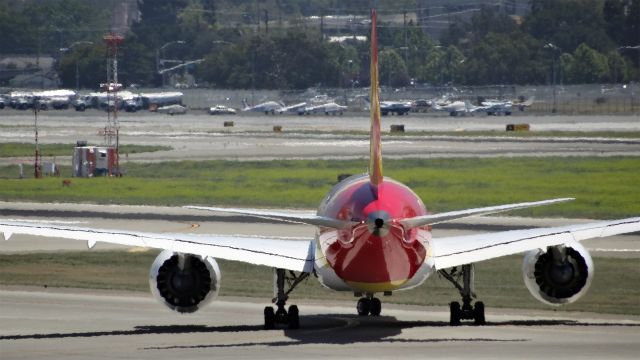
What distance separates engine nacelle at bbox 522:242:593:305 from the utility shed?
67.6 m

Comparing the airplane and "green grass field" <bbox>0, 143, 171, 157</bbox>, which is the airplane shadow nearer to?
the airplane

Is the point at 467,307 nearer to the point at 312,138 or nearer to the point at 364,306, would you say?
the point at 364,306

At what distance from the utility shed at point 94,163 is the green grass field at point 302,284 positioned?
144ft

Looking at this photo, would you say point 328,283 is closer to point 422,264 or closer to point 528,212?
point 422,264

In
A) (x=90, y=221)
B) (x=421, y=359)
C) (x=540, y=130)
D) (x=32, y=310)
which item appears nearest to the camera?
(x=421, y=359)

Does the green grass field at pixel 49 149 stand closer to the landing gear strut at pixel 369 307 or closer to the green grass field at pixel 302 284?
the green grass field at pixel 302 284

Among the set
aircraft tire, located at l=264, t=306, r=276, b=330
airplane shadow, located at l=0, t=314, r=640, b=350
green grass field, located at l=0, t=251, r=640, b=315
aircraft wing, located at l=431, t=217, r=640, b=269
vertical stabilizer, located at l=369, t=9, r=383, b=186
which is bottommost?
green grass field, located at l=0, t=251, r=640, b=315

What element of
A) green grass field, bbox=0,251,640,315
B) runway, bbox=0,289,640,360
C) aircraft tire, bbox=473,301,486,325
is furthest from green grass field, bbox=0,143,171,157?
aircraft tire, bbox=473,301,486,325

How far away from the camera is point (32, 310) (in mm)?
45938

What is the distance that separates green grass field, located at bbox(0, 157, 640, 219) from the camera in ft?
275

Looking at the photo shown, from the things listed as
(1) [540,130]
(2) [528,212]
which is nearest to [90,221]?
(2) [528,212]

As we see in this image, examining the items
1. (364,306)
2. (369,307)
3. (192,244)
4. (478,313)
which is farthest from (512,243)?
(192,244)

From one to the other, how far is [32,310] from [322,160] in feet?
231

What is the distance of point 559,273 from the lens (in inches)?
1588
